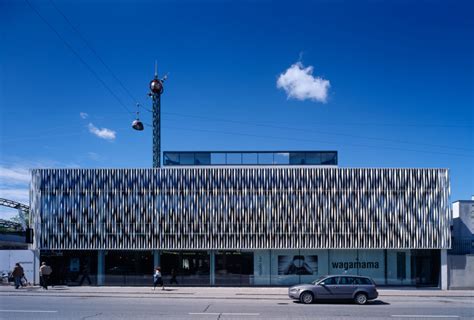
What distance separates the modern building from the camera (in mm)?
30703

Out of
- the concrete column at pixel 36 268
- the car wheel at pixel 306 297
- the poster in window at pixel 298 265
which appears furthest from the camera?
the poster in window at pixel 298 265

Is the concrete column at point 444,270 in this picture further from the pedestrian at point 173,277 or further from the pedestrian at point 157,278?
the pedestrian at point 157,278

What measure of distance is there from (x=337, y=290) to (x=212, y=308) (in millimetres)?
5976

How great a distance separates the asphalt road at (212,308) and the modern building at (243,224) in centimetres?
649

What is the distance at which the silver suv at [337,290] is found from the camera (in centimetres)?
2180

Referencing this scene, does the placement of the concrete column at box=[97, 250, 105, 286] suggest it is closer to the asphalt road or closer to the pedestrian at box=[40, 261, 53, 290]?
the pedestrian at box=[40, 261, 53, 290]

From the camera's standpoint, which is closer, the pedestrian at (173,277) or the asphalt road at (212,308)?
the asphalt road at (212,308)

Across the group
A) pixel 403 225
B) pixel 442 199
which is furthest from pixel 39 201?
pixel 442 199

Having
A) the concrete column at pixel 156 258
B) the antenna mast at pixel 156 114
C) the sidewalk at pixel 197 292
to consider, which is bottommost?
the sidewalk at pixel 197 292

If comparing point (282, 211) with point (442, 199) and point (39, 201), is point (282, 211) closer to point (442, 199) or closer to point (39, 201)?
point (442, 199)

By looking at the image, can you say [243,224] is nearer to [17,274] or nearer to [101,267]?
[101,267]

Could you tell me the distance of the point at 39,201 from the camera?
103 ft

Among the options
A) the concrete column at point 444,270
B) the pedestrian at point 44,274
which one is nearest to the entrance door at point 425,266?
the concrete column at point 444,270

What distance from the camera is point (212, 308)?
19953mm
